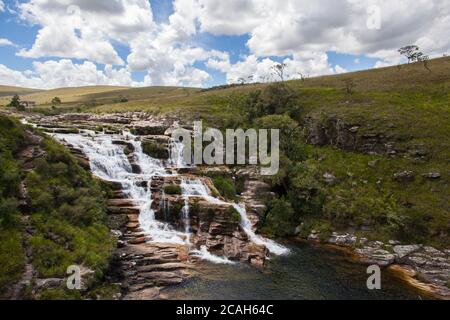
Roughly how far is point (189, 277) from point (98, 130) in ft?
142

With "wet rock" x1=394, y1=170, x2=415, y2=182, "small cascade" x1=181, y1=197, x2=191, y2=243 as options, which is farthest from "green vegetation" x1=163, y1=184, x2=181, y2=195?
"wet rock" x1=394, y1=170, x2=415, y2=182

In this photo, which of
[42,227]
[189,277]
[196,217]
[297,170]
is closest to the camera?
[42,227]

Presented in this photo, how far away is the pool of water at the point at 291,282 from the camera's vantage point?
107 ft

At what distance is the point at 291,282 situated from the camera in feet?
118

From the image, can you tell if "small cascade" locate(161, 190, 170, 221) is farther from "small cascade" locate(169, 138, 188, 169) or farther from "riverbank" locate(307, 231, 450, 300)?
"riverbank" locate(307, 231, 450, 300)

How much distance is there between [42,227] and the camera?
32.2 m

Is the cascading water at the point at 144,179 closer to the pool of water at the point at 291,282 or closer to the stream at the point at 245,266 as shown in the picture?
the stream at the point at 245,266

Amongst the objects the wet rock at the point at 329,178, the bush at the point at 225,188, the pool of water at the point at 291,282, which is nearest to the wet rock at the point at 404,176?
the wet rock at the point at 329,178

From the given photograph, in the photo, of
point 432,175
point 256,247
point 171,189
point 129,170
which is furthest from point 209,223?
point 432,175

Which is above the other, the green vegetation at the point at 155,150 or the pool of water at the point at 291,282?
the green vegetation at the point at 155,150

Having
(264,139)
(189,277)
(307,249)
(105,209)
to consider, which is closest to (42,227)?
(105,209)

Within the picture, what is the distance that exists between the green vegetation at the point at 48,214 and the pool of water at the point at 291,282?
31.2 feet

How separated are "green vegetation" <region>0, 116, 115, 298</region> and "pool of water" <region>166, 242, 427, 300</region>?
9.51 metres
